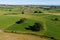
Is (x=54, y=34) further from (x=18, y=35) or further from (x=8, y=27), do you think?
(x=8, y=27)

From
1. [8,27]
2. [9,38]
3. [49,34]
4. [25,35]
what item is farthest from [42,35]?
[8,27]

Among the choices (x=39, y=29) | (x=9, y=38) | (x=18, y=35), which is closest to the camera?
(x=9, y=38)

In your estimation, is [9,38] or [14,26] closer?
[9,38]

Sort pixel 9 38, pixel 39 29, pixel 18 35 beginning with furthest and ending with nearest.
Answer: pixel 39 29 < pixel 18 35 < pixel 9 38

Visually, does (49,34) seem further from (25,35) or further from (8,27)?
(8,27)

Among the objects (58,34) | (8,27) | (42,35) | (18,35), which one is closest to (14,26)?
(8,27)

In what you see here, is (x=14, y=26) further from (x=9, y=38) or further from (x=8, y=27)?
(x=9, y=38)

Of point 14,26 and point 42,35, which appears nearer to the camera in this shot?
point 42,35
